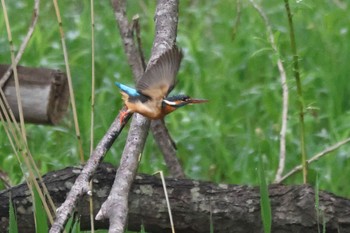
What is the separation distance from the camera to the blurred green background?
16.1ft

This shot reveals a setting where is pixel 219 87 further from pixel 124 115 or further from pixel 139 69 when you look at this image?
pixel 124 115

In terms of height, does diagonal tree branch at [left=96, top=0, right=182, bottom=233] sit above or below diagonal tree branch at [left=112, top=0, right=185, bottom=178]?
below

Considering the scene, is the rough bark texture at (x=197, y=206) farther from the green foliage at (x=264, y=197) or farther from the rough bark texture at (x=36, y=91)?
the rough bark texture at (x=36, y=91)

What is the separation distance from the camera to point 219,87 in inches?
227

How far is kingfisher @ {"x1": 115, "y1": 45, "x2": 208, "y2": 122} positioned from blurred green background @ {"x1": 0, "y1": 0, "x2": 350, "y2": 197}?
1.72 meters

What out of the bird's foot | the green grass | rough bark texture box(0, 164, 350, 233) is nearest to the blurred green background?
the green grass

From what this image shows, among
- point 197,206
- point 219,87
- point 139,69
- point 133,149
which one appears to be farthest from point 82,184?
point 219,87

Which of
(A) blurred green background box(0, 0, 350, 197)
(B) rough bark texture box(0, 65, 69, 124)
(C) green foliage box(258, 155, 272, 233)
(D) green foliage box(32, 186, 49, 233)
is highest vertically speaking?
(A) blurred green background box(0, 0, 350, 197)

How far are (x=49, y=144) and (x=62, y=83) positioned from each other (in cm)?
92

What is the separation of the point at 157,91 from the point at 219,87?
3085 mm

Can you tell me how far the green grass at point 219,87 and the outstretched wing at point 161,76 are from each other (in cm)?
170

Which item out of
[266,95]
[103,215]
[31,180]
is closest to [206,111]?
[266,95]

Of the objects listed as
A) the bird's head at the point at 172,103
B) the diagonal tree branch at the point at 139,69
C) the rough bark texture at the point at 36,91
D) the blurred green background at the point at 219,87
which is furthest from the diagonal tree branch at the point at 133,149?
the blurred green background at the point at 219,87

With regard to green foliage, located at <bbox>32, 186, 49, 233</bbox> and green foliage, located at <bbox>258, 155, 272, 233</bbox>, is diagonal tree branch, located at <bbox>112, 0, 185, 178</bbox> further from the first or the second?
green foliage, located at <bbox>32, 186, 49, 233</bbox>
